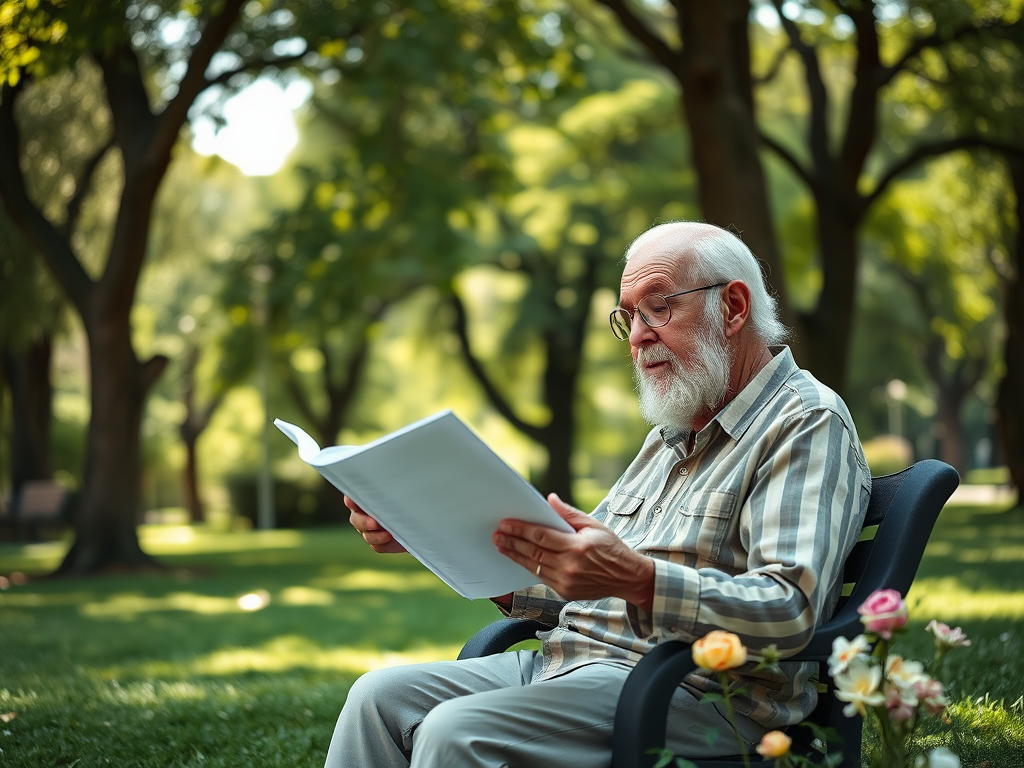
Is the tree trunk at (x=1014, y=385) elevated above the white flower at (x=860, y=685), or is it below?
below

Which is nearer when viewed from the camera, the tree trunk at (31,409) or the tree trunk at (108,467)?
the tree trunk at (108,467)

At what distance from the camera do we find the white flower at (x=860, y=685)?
1990mm

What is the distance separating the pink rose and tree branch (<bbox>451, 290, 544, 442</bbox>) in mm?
21387

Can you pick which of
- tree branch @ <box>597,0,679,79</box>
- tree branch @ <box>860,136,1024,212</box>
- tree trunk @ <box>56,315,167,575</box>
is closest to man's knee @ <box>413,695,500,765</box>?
tree branch @ <box>597,0,679,79</box>

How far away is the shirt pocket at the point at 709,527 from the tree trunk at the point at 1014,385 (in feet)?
57.7

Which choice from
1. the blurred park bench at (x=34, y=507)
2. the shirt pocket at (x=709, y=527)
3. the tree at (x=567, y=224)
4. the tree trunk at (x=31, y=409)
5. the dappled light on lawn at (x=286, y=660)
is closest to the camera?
the shirt pocket at (x=709, y=527)

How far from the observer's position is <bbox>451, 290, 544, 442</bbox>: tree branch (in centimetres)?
2345

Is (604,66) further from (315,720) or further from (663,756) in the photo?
(663,756)

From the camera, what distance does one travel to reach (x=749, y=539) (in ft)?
8.04

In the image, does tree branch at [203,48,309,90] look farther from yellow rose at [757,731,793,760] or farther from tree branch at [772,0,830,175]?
yellow rose at [757,731,793,760]

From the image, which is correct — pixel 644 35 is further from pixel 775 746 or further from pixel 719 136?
pixel 775 746

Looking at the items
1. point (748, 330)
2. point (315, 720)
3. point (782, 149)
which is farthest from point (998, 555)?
point (748, 330)

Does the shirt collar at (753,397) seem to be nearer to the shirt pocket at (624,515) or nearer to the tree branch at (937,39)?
the shirt pocket at (624,515)

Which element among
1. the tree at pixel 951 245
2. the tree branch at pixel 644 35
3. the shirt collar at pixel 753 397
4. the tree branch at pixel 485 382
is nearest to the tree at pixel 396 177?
the tree branch at pixel 644 35
